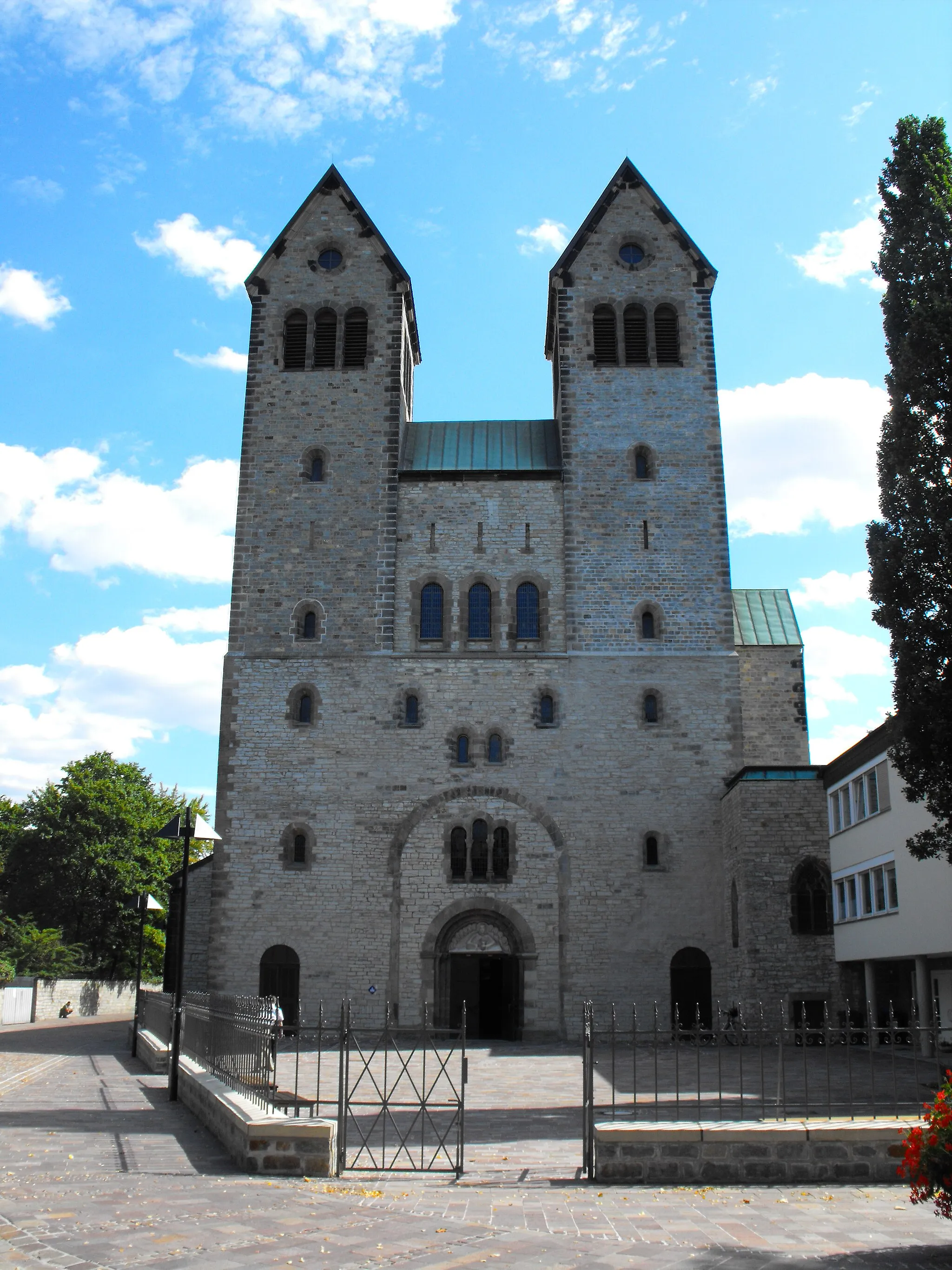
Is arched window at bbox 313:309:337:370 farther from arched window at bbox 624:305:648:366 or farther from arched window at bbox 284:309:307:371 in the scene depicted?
arched window at bbox 624:305:648:366

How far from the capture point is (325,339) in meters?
35.8

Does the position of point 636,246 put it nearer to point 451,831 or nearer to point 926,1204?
point 451,831

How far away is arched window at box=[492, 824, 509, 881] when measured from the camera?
1212 inches

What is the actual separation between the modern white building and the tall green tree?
1313 mm

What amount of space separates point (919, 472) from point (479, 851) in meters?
16.8

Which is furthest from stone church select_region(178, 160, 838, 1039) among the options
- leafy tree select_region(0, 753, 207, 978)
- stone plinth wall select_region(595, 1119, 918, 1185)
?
leafy tree select_region(0, 753, 207, 978)

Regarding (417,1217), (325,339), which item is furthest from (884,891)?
(325,339)

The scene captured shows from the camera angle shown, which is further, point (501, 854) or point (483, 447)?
point (483, 447)

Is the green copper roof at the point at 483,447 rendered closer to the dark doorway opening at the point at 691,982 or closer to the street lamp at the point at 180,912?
the dark doorway opening at the point at 691,982

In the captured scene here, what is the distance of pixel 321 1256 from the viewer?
7844 millimetres

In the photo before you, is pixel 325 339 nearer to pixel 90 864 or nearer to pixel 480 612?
pixel 480 612

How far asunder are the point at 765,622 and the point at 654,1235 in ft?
100

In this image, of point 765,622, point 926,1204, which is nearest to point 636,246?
point 765,622

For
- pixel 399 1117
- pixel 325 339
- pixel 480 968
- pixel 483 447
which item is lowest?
pixel 399 1117
